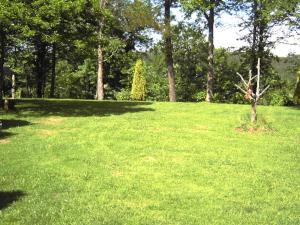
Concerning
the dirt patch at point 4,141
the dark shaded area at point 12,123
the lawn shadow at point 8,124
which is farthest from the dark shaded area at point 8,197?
the dark shaded area at point 12,123

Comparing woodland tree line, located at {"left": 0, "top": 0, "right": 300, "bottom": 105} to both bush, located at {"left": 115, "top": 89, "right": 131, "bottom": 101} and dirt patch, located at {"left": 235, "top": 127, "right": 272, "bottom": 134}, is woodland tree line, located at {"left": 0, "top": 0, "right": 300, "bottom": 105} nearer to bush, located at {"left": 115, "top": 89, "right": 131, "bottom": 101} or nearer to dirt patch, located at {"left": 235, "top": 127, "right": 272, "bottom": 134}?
bush, located at {"left": 115, "top": 89, "right": 131, "bottom": 101}

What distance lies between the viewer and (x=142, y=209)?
1332cm

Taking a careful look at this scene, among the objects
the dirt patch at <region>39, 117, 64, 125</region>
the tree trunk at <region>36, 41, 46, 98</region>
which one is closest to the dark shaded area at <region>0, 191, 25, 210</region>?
the dirt patch at <region>39, 117, 64, 125</region>

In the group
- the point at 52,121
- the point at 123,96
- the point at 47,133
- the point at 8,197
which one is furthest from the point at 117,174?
the point at 123,96

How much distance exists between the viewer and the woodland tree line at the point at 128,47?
28672 mm

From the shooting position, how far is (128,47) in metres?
64.8

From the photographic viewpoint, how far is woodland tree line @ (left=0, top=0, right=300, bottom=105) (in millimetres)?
28672

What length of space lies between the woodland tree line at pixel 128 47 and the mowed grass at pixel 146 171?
585cm

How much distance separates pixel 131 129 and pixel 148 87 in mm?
34923

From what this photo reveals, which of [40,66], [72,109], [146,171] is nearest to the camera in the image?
[146,171]

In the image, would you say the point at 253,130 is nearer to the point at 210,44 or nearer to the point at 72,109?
the point at 72,109

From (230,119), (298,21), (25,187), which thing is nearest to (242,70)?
(298,21)

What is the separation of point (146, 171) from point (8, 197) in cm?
515

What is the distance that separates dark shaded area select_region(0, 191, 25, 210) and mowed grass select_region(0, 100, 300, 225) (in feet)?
0.09
